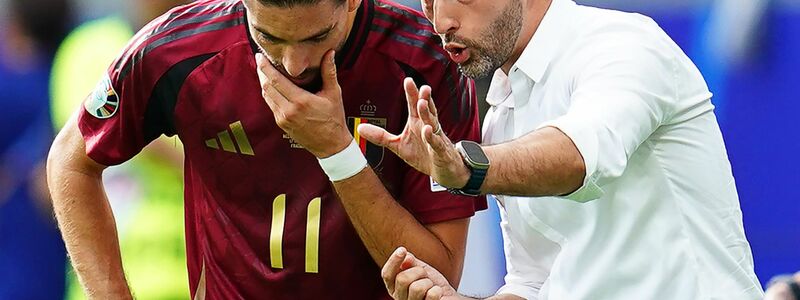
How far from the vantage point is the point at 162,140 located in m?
4.14

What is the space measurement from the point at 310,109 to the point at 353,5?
28 cm

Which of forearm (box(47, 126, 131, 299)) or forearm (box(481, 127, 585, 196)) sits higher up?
forearm (box(481, 127, 585, 196))

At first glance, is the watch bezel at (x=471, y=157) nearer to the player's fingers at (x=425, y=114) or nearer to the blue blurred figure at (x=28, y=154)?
the player's fingers at (x=425, y=114)

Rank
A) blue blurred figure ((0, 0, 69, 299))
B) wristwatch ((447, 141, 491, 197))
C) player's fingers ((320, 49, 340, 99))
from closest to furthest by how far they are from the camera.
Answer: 1. wristwatch ((447, 141, 491, 197))
2. player's fingers ((320, 49, 340, 99))
3. blue blurred figure ((0, 0, 69, 299))

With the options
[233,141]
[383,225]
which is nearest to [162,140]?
[233,141]

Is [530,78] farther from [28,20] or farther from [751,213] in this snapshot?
[28,20]

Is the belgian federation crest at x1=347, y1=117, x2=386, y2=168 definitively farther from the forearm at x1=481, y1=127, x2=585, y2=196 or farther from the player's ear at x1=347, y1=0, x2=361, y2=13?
the forearm at x1=481, y1=127, x2=585, y2=196

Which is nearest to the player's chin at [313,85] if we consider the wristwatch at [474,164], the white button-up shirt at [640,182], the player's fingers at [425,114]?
the white button-up shirt at [640,182]

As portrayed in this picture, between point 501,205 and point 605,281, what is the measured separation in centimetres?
42

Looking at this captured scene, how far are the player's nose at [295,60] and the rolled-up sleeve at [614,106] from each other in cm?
56

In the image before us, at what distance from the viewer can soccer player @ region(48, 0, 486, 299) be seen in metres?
2.96

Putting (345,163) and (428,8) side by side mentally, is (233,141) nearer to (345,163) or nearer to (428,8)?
(345,163)

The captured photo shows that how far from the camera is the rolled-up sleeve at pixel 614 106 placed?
2400mm

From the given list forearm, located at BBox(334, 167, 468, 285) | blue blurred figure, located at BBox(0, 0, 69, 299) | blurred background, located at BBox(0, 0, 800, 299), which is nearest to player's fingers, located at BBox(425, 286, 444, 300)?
forearm, located at BBox(334, 167, 468, 285)
